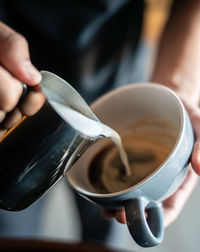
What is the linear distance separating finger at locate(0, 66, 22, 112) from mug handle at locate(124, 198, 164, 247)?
8.2 inches

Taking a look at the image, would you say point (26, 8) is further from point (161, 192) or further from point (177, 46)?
point (161, 192)

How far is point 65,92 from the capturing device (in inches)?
17.8

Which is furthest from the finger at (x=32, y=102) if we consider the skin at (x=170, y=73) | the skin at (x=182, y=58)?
the skin at (x=182, y=58)

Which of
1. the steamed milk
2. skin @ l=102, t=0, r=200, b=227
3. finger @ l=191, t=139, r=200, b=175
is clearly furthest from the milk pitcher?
skin @ l=102, t=0, r=200, b=227

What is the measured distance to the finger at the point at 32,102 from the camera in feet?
1.38

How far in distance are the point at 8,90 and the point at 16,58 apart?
36 millimetres

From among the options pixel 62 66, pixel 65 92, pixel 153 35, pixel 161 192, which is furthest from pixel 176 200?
pixel 153 35

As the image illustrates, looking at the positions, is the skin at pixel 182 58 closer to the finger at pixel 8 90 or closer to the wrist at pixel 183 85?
the wrist at pixel 183 85

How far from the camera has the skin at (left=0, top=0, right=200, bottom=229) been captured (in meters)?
0.39

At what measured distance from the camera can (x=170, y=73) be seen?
720 millimetres

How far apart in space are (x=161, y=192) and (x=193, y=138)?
0.09 meters

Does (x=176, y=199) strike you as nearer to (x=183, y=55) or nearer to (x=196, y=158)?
(x=196, y=158)

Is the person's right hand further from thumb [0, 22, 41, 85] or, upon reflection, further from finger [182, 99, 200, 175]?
finger [182, 99, 200, 175]

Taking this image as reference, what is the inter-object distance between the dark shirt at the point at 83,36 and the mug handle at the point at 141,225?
42cm
